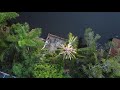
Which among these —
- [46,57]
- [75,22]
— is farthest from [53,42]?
[75,22]

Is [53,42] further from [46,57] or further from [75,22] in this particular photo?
[75,22]

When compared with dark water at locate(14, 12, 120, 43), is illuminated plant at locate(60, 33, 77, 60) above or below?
below

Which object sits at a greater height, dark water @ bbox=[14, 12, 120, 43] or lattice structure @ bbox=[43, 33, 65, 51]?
dark water @ bbox=[14, 12, 120, 43]
